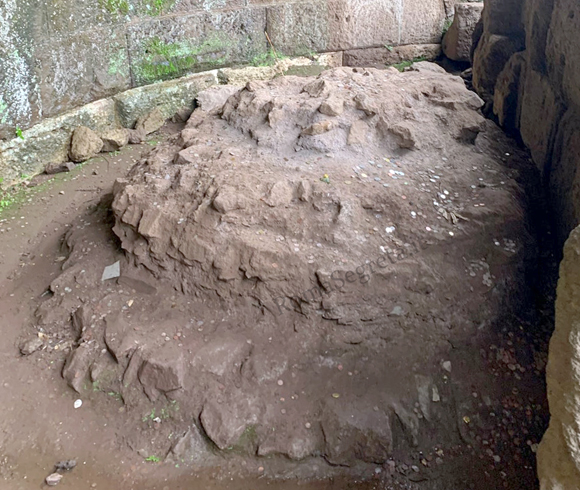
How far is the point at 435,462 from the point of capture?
220 centimetres

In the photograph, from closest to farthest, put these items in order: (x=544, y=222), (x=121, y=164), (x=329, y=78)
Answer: (x=544, y=222), (x=329, y=78), (x=121, y=164)

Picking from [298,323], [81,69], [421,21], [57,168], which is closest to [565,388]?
[298,323]

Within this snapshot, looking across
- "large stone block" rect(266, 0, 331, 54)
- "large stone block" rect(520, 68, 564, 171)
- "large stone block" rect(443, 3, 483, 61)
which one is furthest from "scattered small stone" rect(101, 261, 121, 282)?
"large stone block" rect(443, 3, 483, 61)

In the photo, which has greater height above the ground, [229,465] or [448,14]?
[448,14]

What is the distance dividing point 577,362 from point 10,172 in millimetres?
3928

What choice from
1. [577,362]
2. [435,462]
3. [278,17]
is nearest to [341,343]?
[435,462]

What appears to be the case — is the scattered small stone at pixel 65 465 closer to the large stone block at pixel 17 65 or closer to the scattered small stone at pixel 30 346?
the scattered small stone at pixel 30 346

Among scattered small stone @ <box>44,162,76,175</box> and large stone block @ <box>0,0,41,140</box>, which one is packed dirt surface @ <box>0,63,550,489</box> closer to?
scattered small stone @ <box>44,162,76,175</box>

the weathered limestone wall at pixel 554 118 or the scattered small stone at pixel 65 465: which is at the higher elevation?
the weathered limestone wall at pixel 554 118

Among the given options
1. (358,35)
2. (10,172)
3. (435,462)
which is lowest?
(435,462)

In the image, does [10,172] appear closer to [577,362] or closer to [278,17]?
[278,17]

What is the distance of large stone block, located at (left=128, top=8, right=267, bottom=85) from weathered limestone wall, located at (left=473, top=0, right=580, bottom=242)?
2.15 m

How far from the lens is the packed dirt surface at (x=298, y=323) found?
2219mm

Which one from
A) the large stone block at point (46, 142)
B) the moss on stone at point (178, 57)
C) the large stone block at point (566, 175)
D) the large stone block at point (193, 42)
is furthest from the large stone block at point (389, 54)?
the large stone block at point (566, 175)
